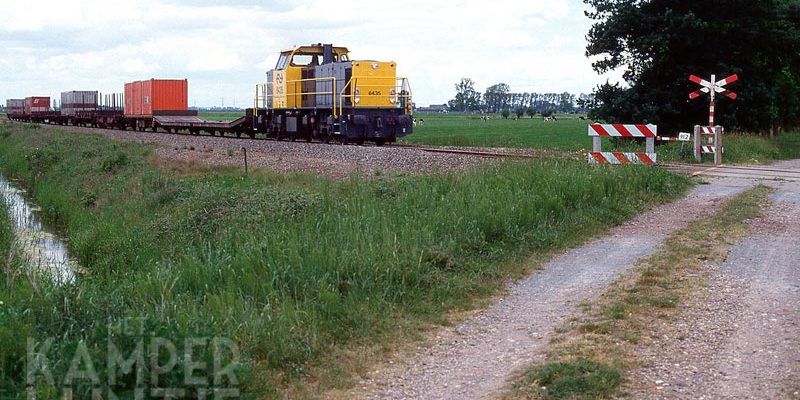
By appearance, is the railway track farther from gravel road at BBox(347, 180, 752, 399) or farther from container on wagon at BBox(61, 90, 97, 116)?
container on wagon at BBox(61, 90, 97, 116)

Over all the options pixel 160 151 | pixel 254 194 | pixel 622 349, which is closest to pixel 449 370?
pixel 622 349

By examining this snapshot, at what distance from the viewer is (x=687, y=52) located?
27.2m

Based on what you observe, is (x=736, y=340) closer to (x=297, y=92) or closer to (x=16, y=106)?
(x=297, y=92)

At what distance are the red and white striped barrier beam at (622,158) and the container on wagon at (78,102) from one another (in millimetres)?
46487

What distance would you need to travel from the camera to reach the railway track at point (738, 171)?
663 inches

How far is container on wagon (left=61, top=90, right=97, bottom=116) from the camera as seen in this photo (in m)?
56.8

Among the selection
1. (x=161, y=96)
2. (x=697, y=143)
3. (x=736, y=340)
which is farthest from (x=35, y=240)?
(x=161, y=96)

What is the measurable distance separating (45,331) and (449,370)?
9.82 feet

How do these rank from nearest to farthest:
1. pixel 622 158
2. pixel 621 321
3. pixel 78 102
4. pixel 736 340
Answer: pixel 736 340 < pixel 621 321 < pixel 622 158 < pixel 78 102

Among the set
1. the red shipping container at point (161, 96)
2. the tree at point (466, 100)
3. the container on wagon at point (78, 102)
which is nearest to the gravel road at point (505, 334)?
the red shipping container at point (161, 96)

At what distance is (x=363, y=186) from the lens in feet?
47.3

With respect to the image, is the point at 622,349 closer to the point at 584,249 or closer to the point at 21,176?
the point at 584,249

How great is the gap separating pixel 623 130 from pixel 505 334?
33.9 ft

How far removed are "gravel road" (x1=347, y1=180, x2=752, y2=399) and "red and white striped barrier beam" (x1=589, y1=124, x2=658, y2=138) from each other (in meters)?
5.86
